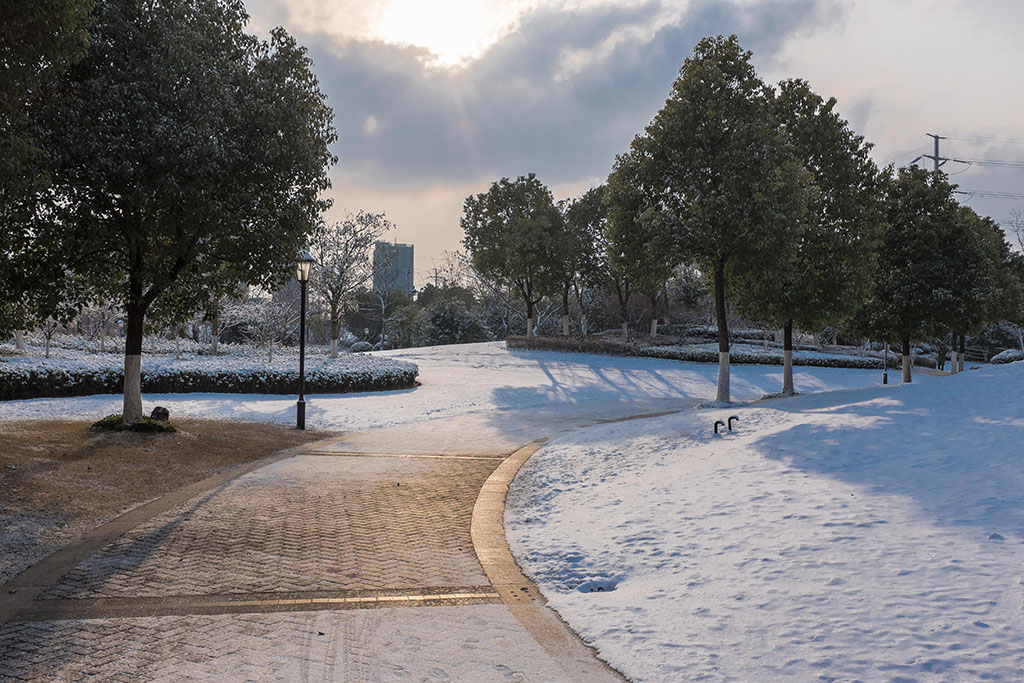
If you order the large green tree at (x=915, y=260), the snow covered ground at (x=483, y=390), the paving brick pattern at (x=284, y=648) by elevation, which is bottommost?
the paving brick pattern at (x=284, y=648)

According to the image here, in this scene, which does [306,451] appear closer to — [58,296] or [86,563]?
[58,296]

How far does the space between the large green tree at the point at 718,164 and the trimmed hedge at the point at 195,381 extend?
11.6 m

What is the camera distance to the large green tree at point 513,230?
39500 mm

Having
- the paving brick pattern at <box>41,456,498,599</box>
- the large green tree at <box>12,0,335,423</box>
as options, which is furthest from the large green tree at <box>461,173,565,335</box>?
the paving brick pattern at <box>41,456,498,599</box>

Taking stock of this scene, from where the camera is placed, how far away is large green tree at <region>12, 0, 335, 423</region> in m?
11.5

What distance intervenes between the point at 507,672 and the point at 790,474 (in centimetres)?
450

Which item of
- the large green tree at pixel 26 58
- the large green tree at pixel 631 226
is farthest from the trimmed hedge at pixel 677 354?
the large green tree at pixel 26 58

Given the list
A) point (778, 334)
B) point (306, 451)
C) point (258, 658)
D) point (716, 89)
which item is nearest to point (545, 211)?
point (716, 89)

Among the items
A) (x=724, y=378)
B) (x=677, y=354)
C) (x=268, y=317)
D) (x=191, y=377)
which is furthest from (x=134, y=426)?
(x=677, y=354)

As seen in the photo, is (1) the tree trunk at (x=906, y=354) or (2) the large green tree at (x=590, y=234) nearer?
(1) the tree trunk at (x=906, y=354)

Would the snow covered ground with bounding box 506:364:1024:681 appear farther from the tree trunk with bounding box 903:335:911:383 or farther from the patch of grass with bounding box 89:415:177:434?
the tree trunk with bounding box 903:335:911:383

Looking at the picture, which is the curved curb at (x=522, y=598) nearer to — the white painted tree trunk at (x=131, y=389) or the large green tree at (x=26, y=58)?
the large green tree at (x=26, y=58)

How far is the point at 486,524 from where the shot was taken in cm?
791

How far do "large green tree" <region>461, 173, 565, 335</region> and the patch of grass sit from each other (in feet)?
89.7
